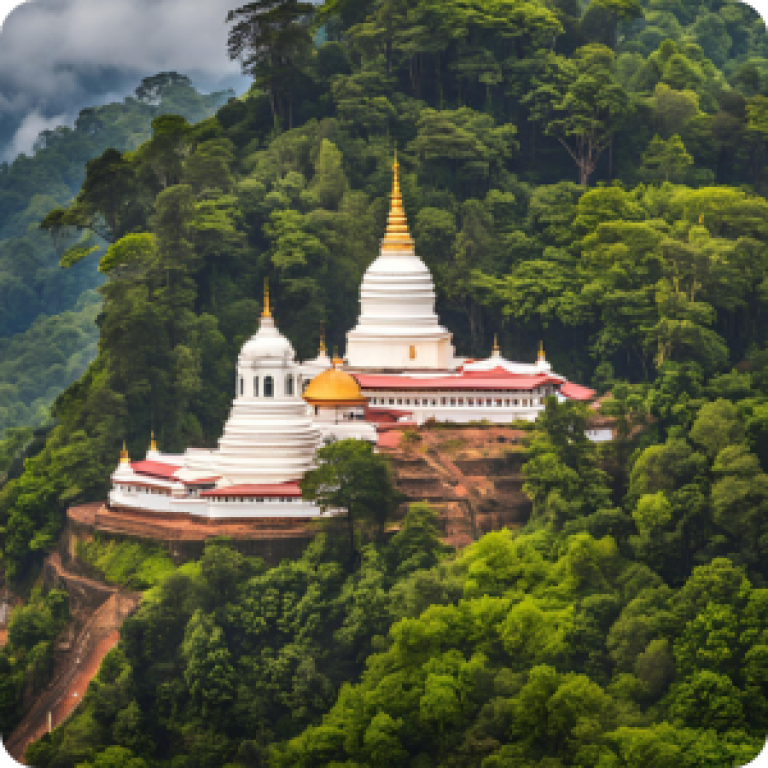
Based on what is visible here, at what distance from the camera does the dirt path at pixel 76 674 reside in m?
68.3

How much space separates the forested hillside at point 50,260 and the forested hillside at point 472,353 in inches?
1191

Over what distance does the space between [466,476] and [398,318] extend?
7449mm

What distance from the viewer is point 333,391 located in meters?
71.3

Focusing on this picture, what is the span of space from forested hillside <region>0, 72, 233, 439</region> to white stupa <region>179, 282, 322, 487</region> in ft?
155

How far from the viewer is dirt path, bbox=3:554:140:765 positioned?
6831 cm

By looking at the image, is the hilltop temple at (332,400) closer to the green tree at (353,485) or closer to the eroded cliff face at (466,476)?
the green tree at (353,485)

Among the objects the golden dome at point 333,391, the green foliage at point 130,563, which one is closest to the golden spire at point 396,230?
the golden dome at point 333,391

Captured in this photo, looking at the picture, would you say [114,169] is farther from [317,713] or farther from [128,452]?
[317,713]

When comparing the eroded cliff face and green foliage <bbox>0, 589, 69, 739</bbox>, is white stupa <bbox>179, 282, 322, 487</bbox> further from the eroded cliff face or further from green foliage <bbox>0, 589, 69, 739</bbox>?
green foliage <bbox>0, 589, 69, 739</bbox>

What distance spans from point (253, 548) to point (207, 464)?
10.9ft

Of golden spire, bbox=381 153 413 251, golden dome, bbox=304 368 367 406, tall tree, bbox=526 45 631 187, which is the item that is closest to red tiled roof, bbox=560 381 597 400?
golden dome, bbox=304 368 367 406

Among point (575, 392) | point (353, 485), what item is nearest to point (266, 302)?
point (353, 485)

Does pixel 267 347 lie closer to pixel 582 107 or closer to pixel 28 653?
pixel 28 653

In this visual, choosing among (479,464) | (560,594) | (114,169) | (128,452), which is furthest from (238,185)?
(560,594)
